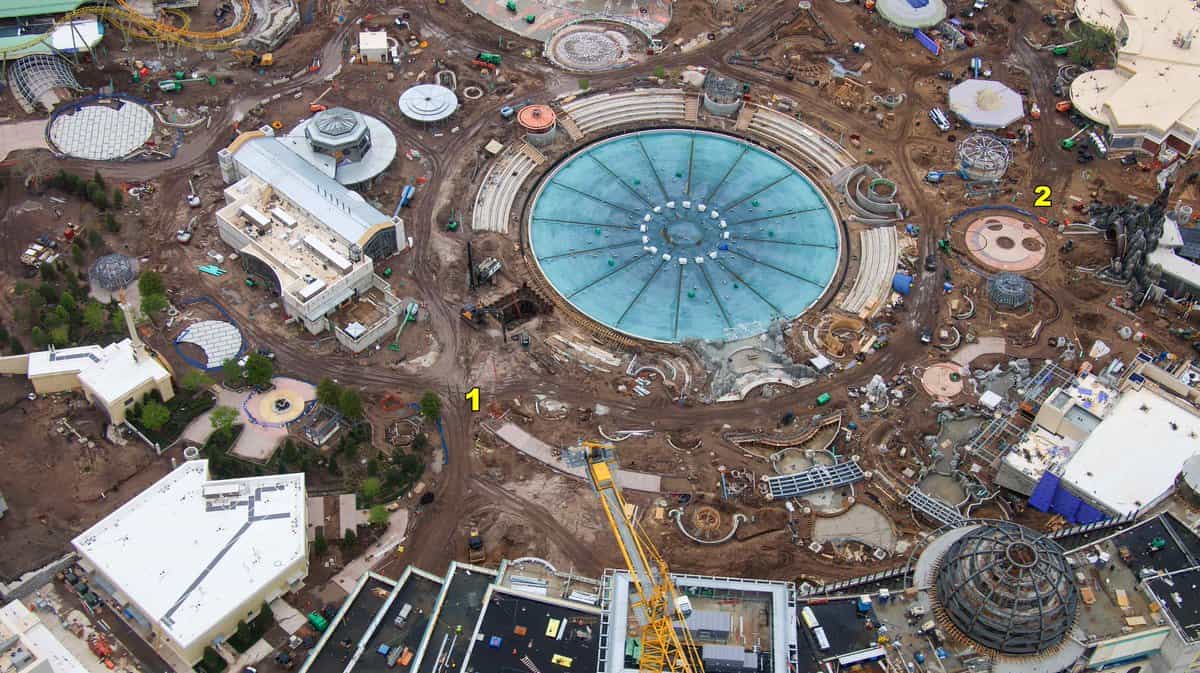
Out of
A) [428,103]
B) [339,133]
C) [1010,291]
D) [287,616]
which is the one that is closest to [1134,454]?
[1010,291]

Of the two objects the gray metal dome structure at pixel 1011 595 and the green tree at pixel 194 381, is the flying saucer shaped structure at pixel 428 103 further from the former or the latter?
the gray metal dome structure at pixel 1011 595

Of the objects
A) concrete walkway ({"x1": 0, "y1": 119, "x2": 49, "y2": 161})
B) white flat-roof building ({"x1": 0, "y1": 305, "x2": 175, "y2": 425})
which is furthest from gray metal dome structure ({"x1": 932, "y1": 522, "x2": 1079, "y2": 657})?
concrete walkway ({"x1": 0, "y1": 119, "x2": 49, "y2": 161})

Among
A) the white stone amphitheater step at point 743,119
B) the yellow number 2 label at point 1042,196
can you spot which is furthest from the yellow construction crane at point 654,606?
the yellow number 2 label at point 1042,196

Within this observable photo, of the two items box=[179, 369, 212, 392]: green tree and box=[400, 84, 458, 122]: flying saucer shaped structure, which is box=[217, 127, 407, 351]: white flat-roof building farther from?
box=[400, 84, 458, 122]: flying saucer shaped structure

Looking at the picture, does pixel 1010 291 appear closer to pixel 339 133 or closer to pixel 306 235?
pixel 306 235

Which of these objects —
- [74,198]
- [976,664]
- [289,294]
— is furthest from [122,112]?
[976,664]

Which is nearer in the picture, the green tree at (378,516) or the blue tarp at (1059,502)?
the blue tarp at (1059,502)
